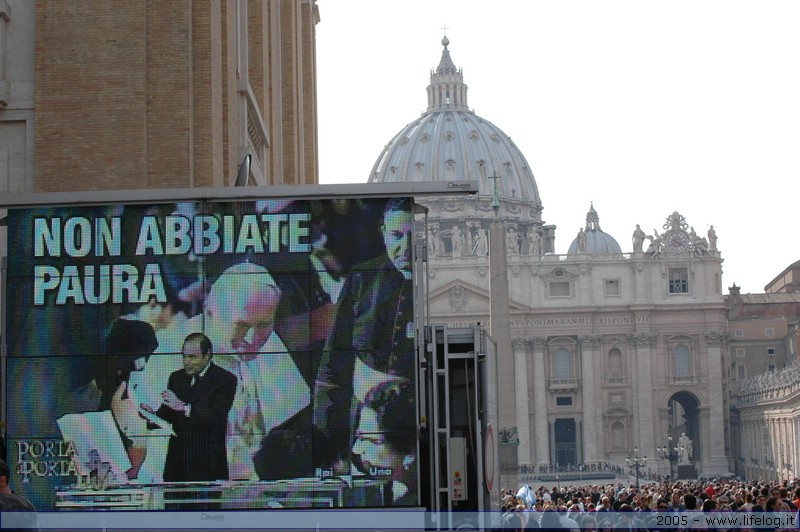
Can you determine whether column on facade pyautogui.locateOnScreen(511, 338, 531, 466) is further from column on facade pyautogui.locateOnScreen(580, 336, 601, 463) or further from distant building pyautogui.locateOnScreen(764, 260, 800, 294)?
distant building pyautogui.locateOnScreen(764, 260, 800, 294)

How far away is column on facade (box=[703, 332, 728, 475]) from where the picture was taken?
109188 millimetres

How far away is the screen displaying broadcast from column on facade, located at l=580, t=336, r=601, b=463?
101m

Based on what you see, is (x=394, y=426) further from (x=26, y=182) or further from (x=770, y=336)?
(x=770, y=336)

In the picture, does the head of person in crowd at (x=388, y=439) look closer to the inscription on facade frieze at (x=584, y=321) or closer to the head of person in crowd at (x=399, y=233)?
the head of person in crowd at (x=399, y=233)

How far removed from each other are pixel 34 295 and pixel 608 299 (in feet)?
337

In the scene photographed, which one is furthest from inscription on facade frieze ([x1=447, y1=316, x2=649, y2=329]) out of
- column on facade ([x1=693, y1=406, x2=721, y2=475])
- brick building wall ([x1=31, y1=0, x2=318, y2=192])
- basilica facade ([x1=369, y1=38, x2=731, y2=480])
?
brick building wall ([x1=31, y1=0, x2=318, y2=192])

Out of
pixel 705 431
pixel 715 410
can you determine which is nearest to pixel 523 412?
pixel 705 431

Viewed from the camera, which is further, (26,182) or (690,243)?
(690,243)

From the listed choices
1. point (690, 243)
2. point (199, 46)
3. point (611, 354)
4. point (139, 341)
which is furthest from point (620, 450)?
point (139, 341)

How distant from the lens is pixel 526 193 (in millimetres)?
158125

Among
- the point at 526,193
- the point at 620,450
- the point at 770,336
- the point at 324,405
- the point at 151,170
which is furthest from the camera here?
the point at 526,193

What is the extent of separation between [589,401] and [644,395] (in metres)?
3.83

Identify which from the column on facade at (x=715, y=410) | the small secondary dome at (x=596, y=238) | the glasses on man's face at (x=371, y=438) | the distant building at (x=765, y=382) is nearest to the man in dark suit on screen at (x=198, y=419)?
the glasses on man's face at (x=371, y=438)

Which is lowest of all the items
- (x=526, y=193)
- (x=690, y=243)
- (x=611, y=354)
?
(x=611, y=354)
